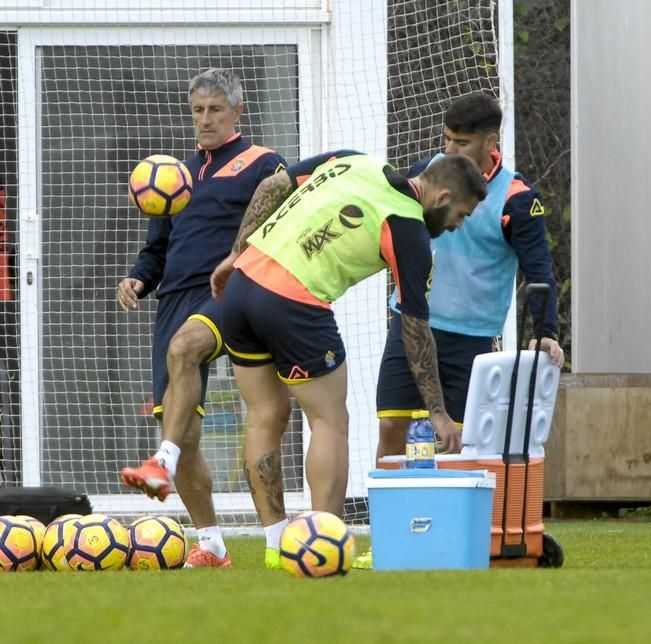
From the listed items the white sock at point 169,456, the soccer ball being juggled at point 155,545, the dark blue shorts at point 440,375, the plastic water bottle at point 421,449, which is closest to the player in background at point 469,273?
the dark blue shorts at point 440,375

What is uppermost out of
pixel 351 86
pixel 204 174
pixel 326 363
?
pixel 351 86

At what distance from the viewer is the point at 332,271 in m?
6.00

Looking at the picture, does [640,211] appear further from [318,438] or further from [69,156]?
[318,438]

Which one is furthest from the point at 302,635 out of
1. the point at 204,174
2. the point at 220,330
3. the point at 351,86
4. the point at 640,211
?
the point at 640,211

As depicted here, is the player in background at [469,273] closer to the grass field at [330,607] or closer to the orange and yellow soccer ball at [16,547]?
the grass field at [330,607]

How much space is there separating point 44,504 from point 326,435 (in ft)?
5.62

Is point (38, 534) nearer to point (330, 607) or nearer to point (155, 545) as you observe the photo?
point (155, 545)

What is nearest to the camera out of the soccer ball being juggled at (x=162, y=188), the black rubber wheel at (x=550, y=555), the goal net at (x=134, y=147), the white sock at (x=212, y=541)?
the black rubber wheel at (x=550, y=555)

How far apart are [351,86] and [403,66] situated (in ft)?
1.21

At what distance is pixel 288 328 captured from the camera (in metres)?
5.95

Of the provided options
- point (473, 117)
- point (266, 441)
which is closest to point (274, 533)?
point (266, 441)

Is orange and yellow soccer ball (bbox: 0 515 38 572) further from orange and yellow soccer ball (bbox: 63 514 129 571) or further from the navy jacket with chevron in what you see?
the navy jacket with chevron

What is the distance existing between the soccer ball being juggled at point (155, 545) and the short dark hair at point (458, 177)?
5.32 ft

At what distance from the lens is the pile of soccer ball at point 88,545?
19.2ft
